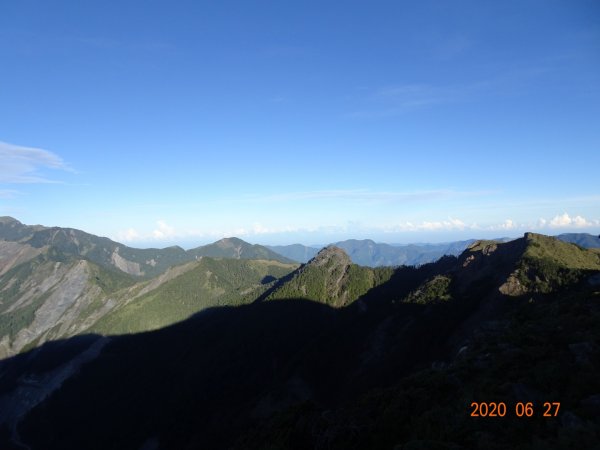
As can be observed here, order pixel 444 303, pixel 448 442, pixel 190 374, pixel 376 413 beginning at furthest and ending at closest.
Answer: pixel 190 374, pixel 444 303, pixel 376 413, pixel 448 442

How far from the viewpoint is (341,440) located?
28.2 meters

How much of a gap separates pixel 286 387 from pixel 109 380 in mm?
120122

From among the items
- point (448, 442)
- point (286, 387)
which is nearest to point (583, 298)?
point (448, 442)

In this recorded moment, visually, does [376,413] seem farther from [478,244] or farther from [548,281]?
[478,244]

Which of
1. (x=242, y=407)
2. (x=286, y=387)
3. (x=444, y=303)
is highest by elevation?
(x=444, y=303)

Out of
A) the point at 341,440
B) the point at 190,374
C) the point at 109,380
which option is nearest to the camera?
the point at 341,440

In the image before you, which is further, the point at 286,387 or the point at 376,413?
the point at 286,387
